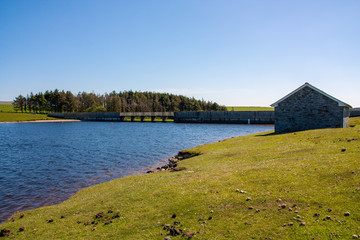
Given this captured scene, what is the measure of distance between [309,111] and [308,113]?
41 centimetres

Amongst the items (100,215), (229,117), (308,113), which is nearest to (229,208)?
(100,215)

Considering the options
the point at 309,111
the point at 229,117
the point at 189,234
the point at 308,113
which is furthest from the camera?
the point at 229,117

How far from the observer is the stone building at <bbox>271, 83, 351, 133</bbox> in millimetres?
42019

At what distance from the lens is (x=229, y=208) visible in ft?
37.7

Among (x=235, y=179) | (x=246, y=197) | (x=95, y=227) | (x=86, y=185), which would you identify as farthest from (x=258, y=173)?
(x=86, y=185)

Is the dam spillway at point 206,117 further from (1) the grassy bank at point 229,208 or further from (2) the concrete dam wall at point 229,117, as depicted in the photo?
(1) the grassy bank at point 229,208

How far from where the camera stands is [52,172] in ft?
93.1

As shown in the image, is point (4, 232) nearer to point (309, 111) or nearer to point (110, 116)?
point (309, 111)

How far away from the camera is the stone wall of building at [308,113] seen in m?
42.1

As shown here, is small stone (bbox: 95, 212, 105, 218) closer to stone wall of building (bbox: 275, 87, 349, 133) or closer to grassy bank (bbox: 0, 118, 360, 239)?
grassy bank (bbox: 0, 118, 360, 239)

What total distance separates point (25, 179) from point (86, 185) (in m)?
7.97

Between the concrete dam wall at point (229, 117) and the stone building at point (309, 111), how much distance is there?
84878 millimetres

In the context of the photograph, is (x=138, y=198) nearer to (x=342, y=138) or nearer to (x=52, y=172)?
(x=52, y=172)

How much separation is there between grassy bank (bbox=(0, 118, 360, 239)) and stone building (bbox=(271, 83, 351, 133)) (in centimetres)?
2935
